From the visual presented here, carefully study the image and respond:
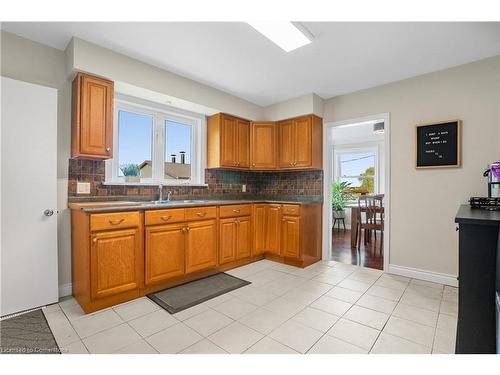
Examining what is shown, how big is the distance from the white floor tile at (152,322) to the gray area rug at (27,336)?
0.50m

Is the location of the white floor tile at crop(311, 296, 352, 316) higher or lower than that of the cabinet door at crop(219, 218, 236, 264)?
lower

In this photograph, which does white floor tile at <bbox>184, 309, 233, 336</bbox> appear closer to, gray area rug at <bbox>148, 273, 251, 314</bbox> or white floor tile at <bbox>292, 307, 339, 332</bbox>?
gray area rug at <bbox>148, 273, 251, 314</bbox>

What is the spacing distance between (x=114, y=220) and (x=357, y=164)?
602 cm

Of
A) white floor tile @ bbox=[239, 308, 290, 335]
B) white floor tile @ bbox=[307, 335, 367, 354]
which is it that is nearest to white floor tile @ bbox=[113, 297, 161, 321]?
white floor tile @ bbox=[239, 308, 290, 335]

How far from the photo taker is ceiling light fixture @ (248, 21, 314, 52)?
6.59ft

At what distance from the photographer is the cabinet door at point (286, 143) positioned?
3.84m

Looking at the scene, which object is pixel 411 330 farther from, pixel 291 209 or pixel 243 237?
pixel 243 237

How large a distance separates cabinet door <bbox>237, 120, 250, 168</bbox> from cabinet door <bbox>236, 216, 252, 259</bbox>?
931 mm

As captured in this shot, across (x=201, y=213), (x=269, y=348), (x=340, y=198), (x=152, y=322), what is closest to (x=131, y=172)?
(x=201, y=213)

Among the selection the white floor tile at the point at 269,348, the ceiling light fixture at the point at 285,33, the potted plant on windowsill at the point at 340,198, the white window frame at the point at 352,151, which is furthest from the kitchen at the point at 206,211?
the white window frame at the point at 352,151

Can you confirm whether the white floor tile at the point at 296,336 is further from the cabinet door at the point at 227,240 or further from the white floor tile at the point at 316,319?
the cabinet door at the point at 227,240

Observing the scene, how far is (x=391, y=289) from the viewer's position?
2682 millimetres

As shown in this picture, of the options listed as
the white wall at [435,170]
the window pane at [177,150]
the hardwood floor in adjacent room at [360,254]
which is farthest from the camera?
the hardwood floor in adjacent room at [360,254]
